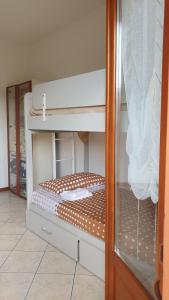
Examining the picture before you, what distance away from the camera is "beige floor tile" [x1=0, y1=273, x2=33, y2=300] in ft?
6.02

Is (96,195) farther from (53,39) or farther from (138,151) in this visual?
(53,39)

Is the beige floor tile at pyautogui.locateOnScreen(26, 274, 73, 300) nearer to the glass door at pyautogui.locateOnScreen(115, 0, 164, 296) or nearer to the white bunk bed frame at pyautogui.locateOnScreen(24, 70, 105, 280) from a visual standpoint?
the white bunk bed frame at pyautogui.locateOnScreen(24, 70, 105, 280)

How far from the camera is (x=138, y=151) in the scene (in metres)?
1.12

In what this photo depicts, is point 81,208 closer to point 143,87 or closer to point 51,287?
point 51,287

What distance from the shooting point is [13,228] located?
302cm

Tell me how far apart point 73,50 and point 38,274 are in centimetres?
294

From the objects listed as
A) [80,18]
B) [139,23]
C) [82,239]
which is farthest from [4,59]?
[139,23]

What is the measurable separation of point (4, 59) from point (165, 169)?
4.30 metres

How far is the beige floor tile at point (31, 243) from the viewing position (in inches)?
99.6

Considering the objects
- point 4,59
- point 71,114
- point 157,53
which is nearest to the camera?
point 157,53

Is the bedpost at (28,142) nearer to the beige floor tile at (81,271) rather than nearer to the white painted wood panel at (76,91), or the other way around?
the white painted wood panel at (76,91)

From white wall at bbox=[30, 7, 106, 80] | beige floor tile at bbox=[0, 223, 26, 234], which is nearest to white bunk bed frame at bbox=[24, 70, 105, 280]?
beige floor tile at bbox=[0, 223, 26, 234]

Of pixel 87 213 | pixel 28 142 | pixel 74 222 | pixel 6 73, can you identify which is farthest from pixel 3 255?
pixel 6 73

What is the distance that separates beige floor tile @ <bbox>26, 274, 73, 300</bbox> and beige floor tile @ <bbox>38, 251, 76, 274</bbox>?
70 millimetres
